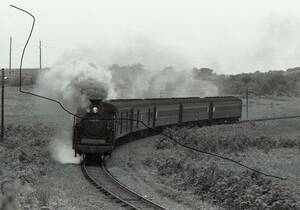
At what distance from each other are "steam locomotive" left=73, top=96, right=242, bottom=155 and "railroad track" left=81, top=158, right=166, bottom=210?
2.61 feet

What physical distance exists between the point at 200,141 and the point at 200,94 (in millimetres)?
43436

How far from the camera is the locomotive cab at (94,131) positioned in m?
20.3

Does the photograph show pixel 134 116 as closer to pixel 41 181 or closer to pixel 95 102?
pixel 95 102

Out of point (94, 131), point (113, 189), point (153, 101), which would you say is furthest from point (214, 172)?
point (153, 101)

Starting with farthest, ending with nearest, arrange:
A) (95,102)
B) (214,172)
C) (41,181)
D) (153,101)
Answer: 1. (153,101)
2. (95,102)
3. (214,172)
4. (41,181)

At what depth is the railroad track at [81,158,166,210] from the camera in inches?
546

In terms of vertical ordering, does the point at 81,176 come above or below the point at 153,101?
below

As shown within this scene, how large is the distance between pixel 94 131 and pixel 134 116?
8266 mm

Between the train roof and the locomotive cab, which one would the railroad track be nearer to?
the locomotive cab

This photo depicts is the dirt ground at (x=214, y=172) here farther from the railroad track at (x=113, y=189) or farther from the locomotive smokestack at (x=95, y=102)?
the locomotive smokestack at (x=95, y=102)

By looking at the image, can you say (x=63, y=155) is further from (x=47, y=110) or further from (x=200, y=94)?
(x=200, y=94)

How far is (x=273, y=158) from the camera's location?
26.0 m

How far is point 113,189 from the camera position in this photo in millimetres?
16359

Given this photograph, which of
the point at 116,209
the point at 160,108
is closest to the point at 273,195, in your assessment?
the point at 116,209
